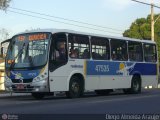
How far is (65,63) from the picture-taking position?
77.7 ft

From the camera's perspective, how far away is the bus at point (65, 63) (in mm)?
22969

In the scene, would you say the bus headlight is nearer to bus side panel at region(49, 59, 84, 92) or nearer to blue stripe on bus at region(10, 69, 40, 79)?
blue stripe on bus at region(10, 69, 40, 79)

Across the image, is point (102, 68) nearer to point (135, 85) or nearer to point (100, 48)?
point (100, 48)

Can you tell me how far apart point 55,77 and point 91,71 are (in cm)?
286

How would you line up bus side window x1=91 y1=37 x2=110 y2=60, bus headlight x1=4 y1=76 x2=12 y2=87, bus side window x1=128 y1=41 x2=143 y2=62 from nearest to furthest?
bus headlight x1=4 y1=76 x2=12 y2=87 < bus side window x1=91 y1=37 x2=110 y2=60 < bus side window x1=128 y1=41 x2=143 y2=62

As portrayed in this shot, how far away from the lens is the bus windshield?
23031 mm

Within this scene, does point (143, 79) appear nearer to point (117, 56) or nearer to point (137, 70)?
point (137, 70)

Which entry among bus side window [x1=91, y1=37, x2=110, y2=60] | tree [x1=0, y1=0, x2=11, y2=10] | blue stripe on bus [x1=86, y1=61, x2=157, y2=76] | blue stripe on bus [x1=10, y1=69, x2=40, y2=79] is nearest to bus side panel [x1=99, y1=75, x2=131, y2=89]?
blue stripe on bus [x1=86, y1=61, x2=157, y2=76]

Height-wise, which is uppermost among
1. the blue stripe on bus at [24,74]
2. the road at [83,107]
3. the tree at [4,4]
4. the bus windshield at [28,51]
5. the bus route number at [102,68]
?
the tree at [4,4]

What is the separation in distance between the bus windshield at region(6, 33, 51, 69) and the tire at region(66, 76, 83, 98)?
6.90 feet

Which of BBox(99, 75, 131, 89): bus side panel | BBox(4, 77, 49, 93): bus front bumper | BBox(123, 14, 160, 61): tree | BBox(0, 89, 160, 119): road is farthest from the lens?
BBox(123, 14, 160, 61): tree

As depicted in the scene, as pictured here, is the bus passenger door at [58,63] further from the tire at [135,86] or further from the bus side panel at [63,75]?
the tire at [135,86]

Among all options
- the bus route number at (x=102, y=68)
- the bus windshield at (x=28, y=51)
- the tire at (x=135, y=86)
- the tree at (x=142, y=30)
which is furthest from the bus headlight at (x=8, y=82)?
the tree at (x=142, y=30)

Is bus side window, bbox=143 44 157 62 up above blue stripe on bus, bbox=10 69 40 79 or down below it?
above
